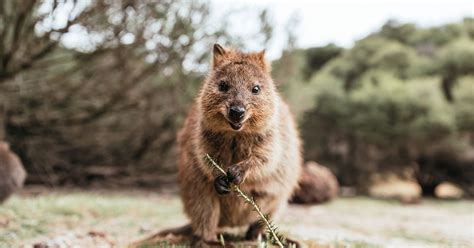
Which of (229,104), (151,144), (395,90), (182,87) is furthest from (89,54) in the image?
(395,90)

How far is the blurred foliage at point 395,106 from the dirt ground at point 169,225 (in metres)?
3.16

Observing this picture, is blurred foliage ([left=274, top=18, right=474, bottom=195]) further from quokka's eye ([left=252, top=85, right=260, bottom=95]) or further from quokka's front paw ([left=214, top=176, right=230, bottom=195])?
quokka's front paw ([left=214, top=176, right=230, bottom=195])

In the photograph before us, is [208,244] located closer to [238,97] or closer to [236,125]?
[236,125]

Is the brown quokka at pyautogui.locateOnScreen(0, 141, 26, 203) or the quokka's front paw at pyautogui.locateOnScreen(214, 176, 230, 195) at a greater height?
the quokka's front paw at pyautogui.locateOnScreen(214, 176, 230, 195)

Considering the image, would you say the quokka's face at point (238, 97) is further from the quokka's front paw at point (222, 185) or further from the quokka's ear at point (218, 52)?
the quokka's front paw at point (222, 185)

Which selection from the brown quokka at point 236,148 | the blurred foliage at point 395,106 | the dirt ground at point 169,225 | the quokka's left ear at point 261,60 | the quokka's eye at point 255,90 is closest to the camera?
the brown quokka at point 236,148

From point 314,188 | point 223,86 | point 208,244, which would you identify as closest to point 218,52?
point 223,86

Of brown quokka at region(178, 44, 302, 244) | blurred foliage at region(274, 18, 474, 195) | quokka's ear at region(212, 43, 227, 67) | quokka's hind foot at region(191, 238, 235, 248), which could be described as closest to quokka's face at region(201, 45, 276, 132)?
brown quokka at region(178, 44, 302, 244)

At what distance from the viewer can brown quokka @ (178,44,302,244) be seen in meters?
3.17

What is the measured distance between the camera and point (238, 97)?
3.12 meters

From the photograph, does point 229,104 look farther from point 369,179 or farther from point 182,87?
point 369,179

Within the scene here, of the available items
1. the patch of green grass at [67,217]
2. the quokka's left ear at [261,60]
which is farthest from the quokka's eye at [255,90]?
the patch of green grass at [67,217]

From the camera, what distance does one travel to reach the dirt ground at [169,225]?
378 centimetres

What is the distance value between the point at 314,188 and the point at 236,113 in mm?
6288
